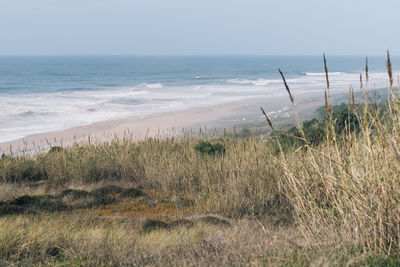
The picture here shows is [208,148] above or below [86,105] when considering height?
above

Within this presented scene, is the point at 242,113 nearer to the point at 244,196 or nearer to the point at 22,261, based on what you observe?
the point at 244,196

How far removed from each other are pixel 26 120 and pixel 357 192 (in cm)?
2444

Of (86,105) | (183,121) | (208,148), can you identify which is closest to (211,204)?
(208,148)

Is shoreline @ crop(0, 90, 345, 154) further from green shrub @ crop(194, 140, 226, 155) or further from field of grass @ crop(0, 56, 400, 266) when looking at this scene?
field of grass @ crop(0, 56, 400, 266)

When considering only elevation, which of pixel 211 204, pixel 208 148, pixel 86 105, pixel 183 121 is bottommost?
pixel 183 121

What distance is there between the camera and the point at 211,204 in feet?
20.4

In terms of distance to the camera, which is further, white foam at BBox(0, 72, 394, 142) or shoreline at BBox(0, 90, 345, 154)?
white foam at BBox(0, 72, 394, 142)

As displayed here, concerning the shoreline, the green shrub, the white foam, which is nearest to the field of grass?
the green shrub

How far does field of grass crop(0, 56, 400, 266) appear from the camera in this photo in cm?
343

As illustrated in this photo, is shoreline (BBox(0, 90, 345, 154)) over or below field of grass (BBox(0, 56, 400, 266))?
below

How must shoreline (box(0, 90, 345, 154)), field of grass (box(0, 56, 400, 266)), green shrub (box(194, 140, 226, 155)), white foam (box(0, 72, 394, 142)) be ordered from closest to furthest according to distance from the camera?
field of grass (box(0, 56, 400, 266)) → green shrub (box(194, 140, 226, 155)) → shoreline (box(0, 90, 345, 154)) → white foam (box(0, 72, 394, 142))

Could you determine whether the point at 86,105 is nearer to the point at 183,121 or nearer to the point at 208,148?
the point at 183,121

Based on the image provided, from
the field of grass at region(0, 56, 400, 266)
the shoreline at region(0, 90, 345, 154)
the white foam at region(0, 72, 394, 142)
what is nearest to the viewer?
the field of grass at region(0, 56, 400, 266)

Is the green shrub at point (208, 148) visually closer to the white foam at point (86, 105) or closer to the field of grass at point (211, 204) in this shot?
the field of grass at point (211, 204)
